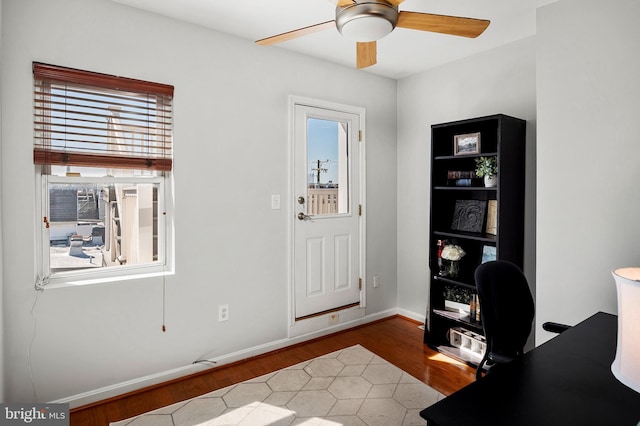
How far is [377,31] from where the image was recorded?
1.80 metres

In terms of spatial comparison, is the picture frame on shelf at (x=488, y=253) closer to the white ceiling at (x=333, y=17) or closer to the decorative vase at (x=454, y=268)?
the decorative vase at (x=454, y=268)

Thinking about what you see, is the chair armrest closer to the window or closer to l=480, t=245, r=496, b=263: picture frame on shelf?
l=480, t=245, r=496, b=263: picture frame on shelf

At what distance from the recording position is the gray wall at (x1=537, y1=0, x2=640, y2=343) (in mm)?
1997

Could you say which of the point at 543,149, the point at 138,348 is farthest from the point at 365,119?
the point at 138,348

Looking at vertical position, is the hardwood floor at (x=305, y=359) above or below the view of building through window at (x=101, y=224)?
below

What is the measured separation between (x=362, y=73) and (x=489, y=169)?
1.61m

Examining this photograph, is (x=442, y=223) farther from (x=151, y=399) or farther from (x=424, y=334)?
(x=151, y=399)

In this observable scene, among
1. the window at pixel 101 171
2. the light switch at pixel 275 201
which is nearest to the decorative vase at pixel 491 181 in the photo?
the light switch at pixel 275 201

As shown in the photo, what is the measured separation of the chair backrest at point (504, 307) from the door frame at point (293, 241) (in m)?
1.78

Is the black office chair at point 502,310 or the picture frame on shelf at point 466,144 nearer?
the black office chair at point 502,310

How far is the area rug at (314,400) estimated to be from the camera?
2158 millimetres

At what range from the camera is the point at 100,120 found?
2320mm

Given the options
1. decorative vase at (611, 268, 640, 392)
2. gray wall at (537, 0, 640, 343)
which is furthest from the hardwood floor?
decorative vase at (611, 268, 640, 392)

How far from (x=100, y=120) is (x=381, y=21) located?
71.2 inches
